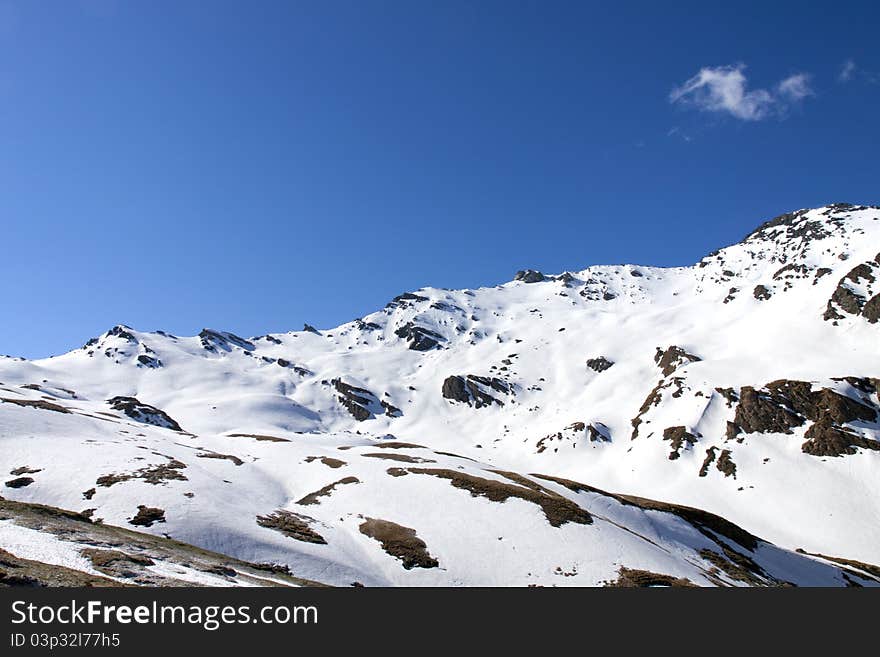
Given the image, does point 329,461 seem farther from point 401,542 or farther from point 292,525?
point 401,542

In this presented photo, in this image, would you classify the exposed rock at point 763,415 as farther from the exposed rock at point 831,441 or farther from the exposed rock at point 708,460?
the exposed rock at point 708,460

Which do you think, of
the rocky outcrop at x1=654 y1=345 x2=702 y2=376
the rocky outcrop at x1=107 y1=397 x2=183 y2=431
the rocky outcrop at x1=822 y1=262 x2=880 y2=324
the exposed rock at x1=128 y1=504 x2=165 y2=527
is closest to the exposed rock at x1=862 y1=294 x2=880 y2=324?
the rocky outcrop at x1=822 y1=262 x2=880 y2=324

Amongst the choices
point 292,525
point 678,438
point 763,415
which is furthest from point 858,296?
point 292,525

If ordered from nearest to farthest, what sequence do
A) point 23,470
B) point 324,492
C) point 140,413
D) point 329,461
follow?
point 23,470, point 324,492, point 329,461, point 140,413

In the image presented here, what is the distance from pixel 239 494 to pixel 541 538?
100 ft

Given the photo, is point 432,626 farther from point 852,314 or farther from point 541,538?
point 852,314

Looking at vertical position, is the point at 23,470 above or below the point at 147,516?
above

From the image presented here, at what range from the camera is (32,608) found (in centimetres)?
1669

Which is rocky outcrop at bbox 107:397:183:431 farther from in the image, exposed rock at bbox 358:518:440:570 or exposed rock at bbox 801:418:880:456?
exposed rock at bbox 801:418:880:456

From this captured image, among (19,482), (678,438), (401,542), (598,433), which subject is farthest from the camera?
(598,433)

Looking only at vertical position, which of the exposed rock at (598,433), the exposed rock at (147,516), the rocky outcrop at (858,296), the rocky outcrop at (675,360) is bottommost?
the exposed rock at (147,516)

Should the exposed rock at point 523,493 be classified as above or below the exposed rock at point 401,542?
above

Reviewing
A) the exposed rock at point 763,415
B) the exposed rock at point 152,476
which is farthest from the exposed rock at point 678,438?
the exposed rock at point 152,476

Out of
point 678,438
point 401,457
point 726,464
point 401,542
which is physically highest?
point 678,438
